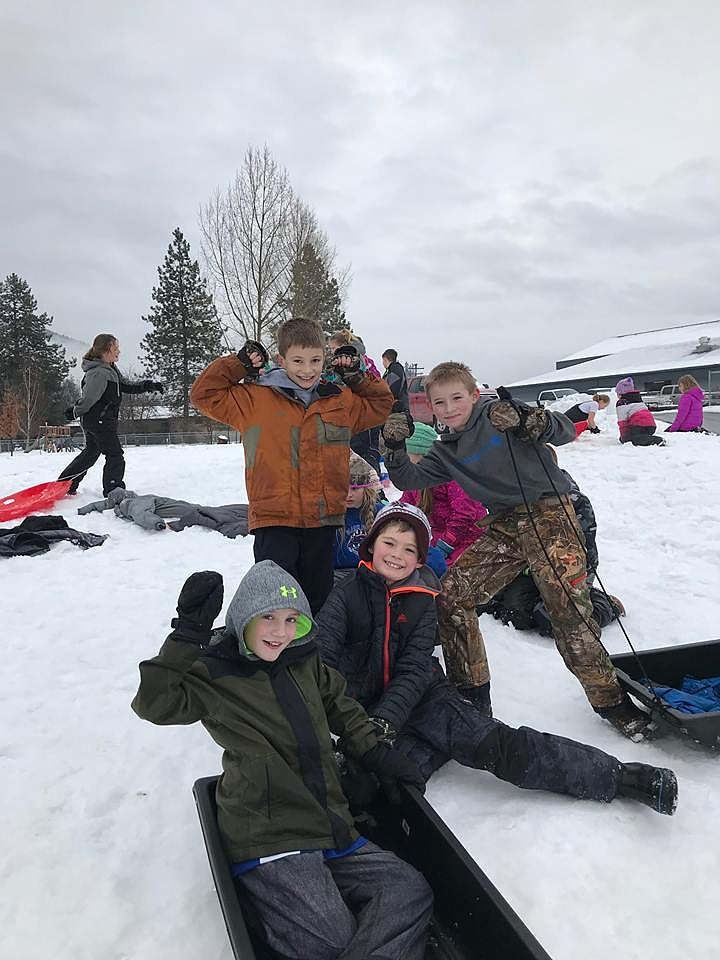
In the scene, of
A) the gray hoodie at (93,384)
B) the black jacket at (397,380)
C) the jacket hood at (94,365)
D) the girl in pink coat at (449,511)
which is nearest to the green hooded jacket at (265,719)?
the girl in pink coat at (449,511)

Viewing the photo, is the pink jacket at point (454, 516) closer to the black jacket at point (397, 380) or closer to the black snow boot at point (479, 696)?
the black snow boot at point (479, 696)

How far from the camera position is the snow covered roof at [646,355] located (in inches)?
1372

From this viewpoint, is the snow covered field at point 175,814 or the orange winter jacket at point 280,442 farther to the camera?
the orange winter jacket at point 280,442

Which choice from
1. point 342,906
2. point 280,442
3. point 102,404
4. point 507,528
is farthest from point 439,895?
point 102,404

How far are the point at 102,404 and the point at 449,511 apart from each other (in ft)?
14.3

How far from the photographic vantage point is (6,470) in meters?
8.80

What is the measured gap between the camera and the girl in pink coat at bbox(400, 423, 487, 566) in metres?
4.23

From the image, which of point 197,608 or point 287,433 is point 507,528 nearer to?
point 287,433

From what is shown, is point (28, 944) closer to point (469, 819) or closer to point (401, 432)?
point (469, 819)

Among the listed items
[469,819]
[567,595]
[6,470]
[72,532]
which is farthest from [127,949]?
[6,470]

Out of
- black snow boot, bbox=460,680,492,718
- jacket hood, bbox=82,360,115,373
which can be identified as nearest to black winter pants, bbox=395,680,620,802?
black snow boot, bbox=460,680,492,718

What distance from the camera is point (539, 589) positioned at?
287 cm

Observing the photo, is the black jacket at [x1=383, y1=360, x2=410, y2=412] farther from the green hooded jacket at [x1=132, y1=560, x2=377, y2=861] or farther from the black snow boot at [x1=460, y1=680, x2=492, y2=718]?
the green hooded jacket at [x1=132, y1=560, x2=377, y2=861]

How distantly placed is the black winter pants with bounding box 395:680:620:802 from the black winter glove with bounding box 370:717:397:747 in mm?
151
